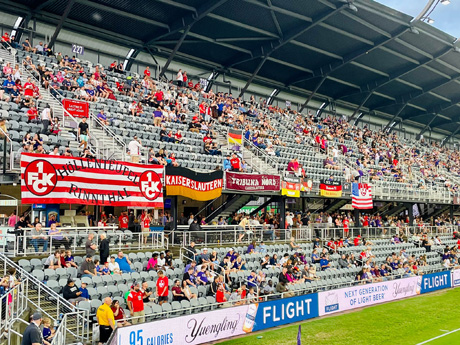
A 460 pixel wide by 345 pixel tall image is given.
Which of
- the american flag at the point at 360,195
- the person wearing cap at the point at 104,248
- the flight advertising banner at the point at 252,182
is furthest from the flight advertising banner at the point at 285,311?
the american flag at the point at 360,195

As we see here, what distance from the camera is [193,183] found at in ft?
69.2

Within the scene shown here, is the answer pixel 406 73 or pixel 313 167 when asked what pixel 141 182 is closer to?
pixel 313 167

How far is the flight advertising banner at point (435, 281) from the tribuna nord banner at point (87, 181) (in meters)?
15.8

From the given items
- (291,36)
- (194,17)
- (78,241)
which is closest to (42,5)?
(194,17)

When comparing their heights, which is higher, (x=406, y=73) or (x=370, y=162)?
(x=406, y=73)

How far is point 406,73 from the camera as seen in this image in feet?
160

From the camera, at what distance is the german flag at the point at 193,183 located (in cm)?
2030

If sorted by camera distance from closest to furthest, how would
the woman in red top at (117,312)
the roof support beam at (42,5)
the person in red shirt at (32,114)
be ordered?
the woman in red top at (117,312)
the person in red shirt at (32,114)
the roof support beam at (42,5)

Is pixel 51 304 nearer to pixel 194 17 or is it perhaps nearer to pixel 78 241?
pixel 78 241

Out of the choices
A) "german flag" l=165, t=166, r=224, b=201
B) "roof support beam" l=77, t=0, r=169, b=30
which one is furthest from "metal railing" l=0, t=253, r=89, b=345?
"roof support beam" l=77, t=0, r=169, b=30

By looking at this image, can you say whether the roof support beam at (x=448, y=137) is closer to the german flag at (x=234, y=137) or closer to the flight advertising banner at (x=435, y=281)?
the flight advertising banner at (x=435, y=281)

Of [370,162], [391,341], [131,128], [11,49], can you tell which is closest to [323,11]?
[370,162]

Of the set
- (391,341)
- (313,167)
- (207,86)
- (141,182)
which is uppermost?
(207,86)

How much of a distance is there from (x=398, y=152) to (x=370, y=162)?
1142 cm
